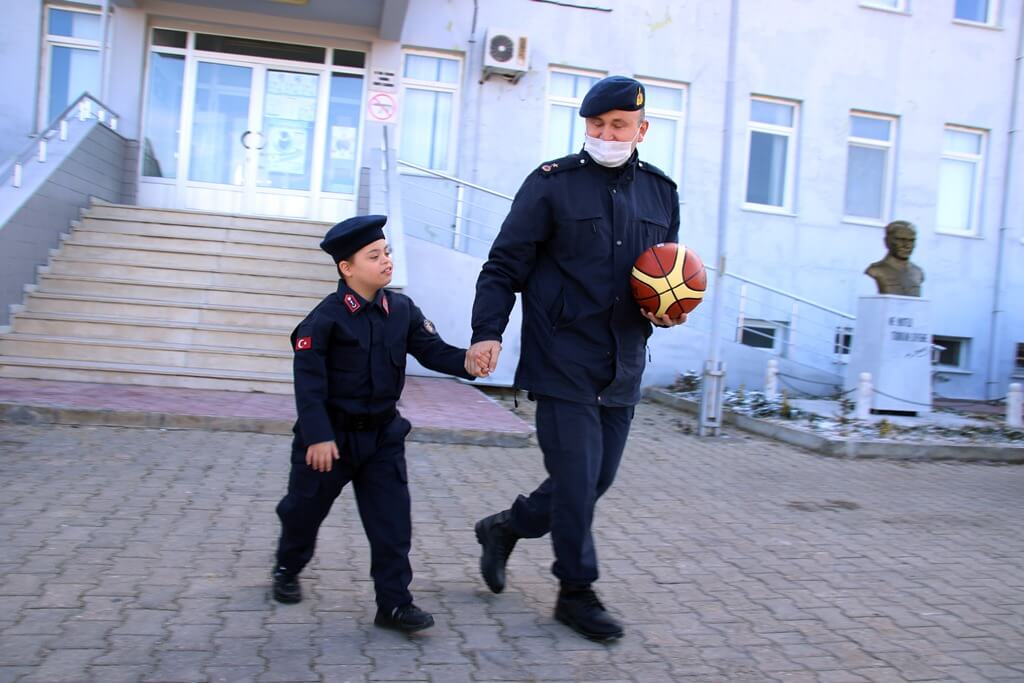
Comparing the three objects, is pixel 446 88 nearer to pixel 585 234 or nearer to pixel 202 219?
pixel 202 219

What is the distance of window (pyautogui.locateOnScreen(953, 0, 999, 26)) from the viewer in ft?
46.3

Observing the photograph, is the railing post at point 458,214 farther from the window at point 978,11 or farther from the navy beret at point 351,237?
the window at point 978,11

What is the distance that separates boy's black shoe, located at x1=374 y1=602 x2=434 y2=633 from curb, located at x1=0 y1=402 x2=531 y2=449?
→ 380 centimetres

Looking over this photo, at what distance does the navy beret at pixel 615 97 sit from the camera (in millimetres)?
3266

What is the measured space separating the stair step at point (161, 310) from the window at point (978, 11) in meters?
12.2

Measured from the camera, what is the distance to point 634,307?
3422 mm

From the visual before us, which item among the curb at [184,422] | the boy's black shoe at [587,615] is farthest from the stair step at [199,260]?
the boy's black shoe at [587,615]

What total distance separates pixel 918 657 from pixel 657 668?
3.59 ft

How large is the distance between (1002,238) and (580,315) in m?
13.6

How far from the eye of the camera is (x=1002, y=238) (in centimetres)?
1419

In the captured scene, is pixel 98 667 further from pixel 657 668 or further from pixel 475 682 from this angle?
pixel 657 668

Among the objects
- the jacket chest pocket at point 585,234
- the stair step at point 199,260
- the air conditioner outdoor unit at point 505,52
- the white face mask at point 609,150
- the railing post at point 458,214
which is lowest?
the jacket chest pocket at point 585,234

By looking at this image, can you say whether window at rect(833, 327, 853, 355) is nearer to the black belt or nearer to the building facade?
the building facade

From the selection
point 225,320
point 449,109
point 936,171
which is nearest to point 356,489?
point 225,320
